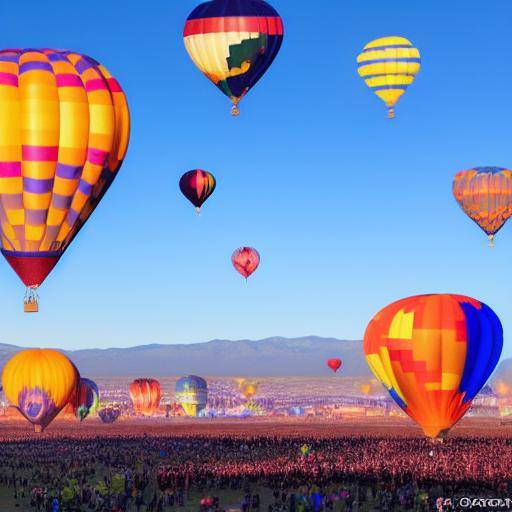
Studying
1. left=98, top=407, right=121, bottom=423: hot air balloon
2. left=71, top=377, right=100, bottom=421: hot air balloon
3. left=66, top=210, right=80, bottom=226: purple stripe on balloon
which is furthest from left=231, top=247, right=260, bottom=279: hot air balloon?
left=66, top=210, right=80, bottom=226: purple stripe on balloon

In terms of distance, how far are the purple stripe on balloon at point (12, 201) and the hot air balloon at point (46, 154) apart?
11 mm

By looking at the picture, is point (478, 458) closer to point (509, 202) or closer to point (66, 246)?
point (66, 246)

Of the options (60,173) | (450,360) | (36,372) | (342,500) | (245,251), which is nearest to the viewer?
(342,500)

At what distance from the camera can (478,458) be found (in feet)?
155

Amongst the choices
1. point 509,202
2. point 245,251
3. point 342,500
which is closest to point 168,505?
point 342,500

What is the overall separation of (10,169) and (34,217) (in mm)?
1935

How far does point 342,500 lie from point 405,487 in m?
2.31

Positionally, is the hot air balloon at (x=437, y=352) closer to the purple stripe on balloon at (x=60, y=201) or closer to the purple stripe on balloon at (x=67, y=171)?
the purple stripe on balloon at (x=60, y=201)

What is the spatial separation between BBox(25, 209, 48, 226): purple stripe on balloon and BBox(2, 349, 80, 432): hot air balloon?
3556 cm

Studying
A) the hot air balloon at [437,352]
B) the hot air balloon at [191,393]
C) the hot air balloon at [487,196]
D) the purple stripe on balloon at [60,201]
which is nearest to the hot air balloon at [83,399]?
the hot air balloon at [191,393]

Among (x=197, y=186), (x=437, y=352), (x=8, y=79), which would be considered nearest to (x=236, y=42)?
(x=8, y=79)

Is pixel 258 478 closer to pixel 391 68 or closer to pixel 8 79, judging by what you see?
pixel 8 79

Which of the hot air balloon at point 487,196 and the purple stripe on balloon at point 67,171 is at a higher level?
the hot air balloon at point 487,196

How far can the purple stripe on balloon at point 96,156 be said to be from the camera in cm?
4750
